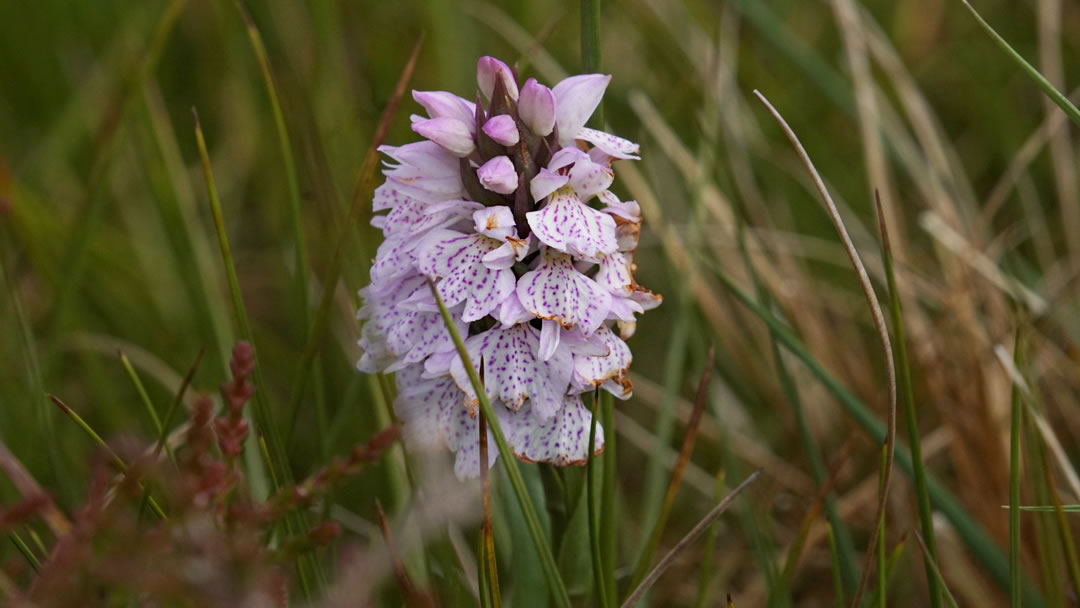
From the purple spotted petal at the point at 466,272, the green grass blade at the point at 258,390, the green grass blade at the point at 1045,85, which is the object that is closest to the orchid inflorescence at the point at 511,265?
the purple spotted petal at the point at 466,272

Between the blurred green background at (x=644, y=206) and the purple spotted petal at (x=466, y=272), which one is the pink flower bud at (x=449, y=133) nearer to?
the purple spotted petal at (x=466, y=272)

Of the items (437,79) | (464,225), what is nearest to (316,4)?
(437,79)

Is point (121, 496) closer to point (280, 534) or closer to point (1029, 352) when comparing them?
point (280, 534)

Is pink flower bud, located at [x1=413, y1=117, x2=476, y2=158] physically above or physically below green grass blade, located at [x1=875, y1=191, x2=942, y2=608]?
above

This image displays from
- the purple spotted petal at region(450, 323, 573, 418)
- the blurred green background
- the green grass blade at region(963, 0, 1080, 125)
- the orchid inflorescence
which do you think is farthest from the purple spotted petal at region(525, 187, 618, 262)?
the green grass blade at region(963, 0, 1080, 125)

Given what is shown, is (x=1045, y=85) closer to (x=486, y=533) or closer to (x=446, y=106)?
(x=446, y=106)

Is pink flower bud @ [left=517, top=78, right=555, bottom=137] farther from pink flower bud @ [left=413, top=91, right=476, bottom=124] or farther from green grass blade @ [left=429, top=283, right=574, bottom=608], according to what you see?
green grass blade @ [left=429, top=283, right=574, bottom=608]

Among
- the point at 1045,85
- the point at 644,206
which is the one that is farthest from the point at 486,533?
the point at 644,206

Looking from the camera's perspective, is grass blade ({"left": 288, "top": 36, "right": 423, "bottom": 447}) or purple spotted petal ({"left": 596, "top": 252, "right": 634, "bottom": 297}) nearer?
purple spotted petal ({"left": 596, "top": 252, "right": 634, "bottom": 297})
